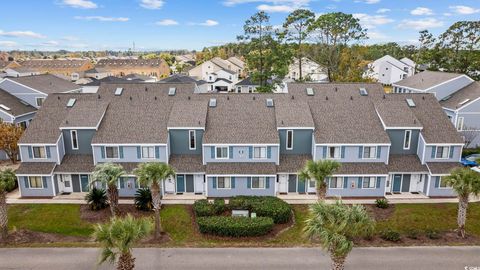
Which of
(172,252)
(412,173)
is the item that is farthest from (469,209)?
(172,252)

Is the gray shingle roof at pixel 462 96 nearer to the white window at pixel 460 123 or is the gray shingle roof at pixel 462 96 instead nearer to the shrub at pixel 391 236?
the white window at pixel 460 123

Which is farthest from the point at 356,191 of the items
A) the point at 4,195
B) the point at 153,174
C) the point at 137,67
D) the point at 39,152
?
the point at 137,67

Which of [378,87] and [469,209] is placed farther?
[378,87]

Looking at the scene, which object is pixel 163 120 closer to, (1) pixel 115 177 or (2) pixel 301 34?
(1) pixel 115 177

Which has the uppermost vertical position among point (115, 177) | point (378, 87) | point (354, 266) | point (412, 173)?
point (378, 87)

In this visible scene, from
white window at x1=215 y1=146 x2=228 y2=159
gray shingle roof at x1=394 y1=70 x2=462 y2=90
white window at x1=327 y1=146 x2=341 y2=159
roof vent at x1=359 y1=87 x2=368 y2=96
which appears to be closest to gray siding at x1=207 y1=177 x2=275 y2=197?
white window at x1=215 y1=146 x2=228 y2=159

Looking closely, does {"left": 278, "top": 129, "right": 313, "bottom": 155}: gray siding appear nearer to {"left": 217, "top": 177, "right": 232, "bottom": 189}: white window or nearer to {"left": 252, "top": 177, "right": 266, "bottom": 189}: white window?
{"left": 252, "top": 177, "right": 266, "bottom": 189}: white window

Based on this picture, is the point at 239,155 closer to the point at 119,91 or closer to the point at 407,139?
the point at 119,91
